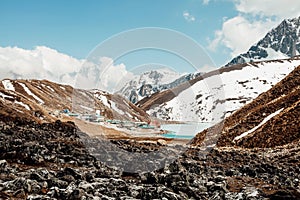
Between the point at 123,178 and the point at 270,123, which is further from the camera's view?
the point at 270,123

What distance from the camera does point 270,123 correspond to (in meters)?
60.3

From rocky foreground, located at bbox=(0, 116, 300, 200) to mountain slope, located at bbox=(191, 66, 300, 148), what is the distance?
14.9 metres

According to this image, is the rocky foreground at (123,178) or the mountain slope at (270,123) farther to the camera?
the mountain slope at (270,123)

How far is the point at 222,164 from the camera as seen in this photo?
35875 millimetres

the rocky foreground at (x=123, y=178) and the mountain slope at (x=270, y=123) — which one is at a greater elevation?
the mountain slope at (x=270, y=123)

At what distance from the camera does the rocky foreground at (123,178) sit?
62.8 feet

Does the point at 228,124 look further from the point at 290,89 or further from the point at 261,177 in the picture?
the point at 261,177

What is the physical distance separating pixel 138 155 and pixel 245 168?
10.7 meters

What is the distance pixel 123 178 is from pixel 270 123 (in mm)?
40500

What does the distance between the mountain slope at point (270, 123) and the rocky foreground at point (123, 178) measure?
1486cm

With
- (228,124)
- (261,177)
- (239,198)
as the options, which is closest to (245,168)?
(261,177)

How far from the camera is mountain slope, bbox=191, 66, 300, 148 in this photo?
180 ft

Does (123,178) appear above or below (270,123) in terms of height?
below

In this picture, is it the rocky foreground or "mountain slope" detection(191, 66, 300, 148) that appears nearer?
the rocky foreground
